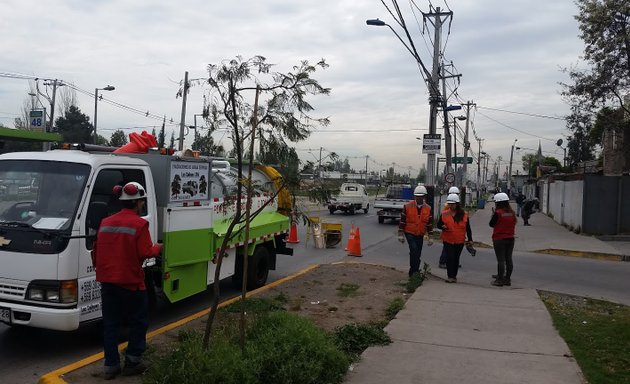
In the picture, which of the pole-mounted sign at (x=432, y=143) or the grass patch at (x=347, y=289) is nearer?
the grass patch at (x=347, y=289)

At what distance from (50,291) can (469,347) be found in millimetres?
4287

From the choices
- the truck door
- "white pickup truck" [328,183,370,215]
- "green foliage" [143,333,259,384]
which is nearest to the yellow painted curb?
the truck door

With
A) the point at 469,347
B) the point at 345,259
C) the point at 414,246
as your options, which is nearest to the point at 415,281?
the point at 414,246

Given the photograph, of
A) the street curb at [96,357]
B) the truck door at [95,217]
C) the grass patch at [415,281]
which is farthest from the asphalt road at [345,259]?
the grass patch at [415,281]

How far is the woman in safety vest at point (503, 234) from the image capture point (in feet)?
32.6

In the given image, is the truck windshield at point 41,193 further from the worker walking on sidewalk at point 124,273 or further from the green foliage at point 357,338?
the green foliage at point 357,338

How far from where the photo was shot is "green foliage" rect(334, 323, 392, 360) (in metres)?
5.69

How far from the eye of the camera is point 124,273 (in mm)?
4531

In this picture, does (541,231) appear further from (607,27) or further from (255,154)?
(255,154)

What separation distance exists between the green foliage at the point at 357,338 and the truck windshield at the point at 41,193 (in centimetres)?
302

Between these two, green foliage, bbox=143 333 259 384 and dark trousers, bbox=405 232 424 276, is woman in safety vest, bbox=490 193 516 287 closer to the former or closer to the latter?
dark trousers, bbox=405 232 424 276

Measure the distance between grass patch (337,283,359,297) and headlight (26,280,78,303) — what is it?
4.44m

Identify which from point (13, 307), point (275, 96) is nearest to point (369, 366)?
point (275, 96)

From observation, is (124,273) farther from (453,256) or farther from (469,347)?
(453,256)
